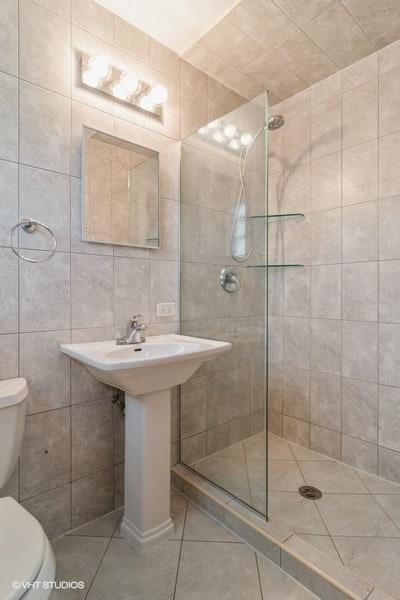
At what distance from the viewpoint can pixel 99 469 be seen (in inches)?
61.9

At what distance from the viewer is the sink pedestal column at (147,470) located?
54.0 inches

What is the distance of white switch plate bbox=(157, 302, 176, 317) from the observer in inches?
71.8

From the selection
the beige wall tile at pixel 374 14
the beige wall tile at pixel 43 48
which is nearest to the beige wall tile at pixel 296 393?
the beige wall tile at pixel 374 14

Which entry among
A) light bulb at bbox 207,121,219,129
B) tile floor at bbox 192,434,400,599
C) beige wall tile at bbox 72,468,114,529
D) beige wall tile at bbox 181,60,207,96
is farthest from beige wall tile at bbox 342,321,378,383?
beige wall tile at bbox 181,60,207,96

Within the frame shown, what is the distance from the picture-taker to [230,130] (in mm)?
1691

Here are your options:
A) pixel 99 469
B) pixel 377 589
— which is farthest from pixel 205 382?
pixel 377 589

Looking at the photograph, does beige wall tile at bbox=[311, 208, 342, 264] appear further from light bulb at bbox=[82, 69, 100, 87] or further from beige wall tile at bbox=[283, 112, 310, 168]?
light bulb at bbox=[82, 69, 100, 87]

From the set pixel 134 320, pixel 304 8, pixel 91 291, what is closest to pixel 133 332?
pixel 134 320

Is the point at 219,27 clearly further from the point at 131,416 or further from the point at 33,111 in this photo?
the point at 131,416

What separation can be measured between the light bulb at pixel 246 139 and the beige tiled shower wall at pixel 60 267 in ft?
1.76

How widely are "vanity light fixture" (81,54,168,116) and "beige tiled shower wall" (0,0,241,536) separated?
46 millimetres

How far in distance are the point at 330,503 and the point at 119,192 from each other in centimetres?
194

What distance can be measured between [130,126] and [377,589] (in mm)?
2241

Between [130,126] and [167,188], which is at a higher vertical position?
[130,126]
